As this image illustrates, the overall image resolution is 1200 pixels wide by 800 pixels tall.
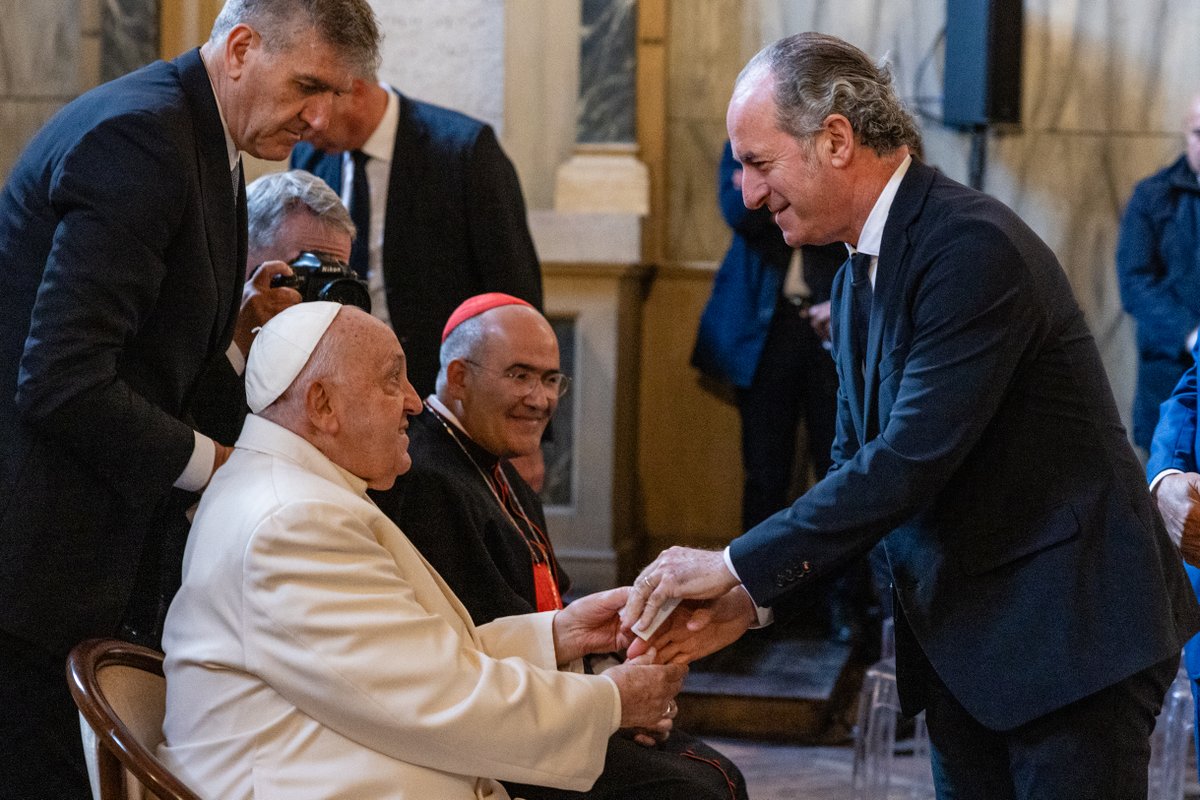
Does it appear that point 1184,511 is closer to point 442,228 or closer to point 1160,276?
point 442,228

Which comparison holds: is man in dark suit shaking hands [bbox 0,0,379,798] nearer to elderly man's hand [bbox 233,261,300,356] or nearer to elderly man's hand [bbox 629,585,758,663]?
elderly man's hand [bbox 233,261,300,356]

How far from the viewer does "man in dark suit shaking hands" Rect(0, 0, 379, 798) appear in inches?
86.5

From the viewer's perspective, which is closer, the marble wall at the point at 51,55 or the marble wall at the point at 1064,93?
the marble wall at the point at 51,55

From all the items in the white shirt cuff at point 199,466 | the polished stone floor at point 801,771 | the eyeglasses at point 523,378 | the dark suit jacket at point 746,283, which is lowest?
the polished stone floor at point 801,771

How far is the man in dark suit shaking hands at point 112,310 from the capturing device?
220 centimetres

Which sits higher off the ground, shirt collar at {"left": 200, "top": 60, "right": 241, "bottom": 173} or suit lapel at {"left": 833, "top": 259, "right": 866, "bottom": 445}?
shirt collar at {"left": 200, "top": 60, "right": 241, "bottom": 173}

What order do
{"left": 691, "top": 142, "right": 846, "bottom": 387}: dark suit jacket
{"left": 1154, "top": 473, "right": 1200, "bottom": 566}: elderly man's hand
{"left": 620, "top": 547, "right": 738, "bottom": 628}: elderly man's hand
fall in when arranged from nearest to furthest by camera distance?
{"left": 620, "top": 547, "right": 738, "bottom": 628}: elderly man's hand
{"left": 1154, "top": 473, "right": 1200, "bottom": 566}: elderly man's hand
{"left": 691, "top": 142, "right": 846, "bottom": 387}: dark suit jacket

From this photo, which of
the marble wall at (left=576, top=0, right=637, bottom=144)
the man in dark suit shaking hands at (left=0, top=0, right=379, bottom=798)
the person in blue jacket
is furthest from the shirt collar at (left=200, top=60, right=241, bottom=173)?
the marble wall at (left=576, top=0, right=637, bottom=144)

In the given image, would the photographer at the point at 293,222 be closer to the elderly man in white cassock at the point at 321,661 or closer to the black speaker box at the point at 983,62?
the elderly man in white cassock at the point at 321,661

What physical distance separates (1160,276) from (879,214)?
12.2ft

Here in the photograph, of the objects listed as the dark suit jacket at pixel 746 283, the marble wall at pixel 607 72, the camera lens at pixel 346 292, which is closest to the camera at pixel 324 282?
the camera lens at pixel 346 292

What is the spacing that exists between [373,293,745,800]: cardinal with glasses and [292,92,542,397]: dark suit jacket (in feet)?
1.87

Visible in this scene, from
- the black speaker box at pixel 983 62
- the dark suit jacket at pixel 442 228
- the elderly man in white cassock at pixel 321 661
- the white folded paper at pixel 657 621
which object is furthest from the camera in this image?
the black speaker box at pixel 983 62

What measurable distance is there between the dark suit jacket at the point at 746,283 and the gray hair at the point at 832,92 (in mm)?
3086
